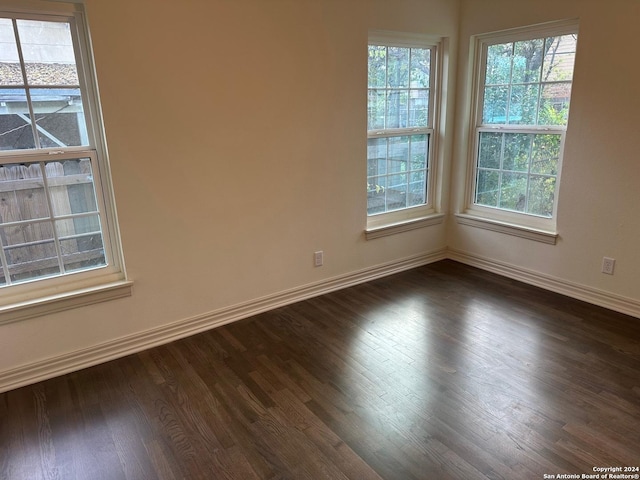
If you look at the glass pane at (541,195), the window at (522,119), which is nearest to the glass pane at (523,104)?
the window at (522,119)

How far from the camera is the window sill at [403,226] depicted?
12.1 feet


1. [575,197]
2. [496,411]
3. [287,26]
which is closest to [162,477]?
[496,411]

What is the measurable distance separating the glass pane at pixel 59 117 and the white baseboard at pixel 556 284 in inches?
127

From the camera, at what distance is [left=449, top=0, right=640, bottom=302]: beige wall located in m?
2.82

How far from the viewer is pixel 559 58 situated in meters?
3.19

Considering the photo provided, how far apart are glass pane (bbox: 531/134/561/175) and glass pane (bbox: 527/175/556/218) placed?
6cm

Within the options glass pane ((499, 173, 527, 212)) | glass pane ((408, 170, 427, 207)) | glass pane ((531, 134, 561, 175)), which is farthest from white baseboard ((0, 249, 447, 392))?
glass pane ((531, 134, 561, 175))

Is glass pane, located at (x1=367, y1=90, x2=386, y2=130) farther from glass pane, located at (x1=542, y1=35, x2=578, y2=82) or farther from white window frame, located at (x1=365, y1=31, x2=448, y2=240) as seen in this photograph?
glass pane, located at (x1=542, y1=35, x2=578, y2=82)

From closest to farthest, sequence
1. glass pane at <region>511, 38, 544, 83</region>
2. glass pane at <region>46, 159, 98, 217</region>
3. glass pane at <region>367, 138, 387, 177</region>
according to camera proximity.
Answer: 1. glass pane at <region>46, 159, 98, 217</region>
2. glass pane at <region>511, 38, 544, 83</region>
3. glass pane at <region>367, 138, 387, 177</region>

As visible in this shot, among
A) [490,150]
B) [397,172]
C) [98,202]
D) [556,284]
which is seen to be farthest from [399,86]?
[98,202]

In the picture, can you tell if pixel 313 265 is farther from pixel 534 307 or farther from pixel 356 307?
pixel 534 307

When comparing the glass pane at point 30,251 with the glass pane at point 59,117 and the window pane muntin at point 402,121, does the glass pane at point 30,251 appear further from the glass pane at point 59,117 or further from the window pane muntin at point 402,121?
the window pane muntin at point 402,121

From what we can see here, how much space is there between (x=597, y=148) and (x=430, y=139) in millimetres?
1311

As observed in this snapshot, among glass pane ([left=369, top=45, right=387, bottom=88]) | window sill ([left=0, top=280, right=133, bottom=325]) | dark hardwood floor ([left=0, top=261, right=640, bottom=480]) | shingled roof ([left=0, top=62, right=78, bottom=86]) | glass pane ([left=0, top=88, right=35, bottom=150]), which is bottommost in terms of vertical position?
dark hardwood floor ([left=0, top=261, right=640, bottom=480])
